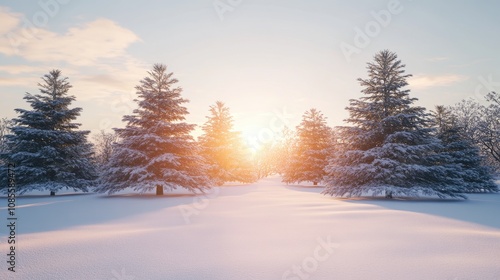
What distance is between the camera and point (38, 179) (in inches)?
844

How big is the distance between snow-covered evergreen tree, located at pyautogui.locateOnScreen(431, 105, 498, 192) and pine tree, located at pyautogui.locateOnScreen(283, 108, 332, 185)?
11.4 m

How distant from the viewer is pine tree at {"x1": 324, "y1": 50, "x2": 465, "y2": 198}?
16922mm

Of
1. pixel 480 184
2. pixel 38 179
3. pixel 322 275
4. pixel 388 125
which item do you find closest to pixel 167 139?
pixel 38 179

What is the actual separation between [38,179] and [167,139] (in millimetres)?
10836

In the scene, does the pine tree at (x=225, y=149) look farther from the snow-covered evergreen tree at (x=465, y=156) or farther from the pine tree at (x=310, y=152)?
the snow-covered evergreen tree at (x=465, y=156)

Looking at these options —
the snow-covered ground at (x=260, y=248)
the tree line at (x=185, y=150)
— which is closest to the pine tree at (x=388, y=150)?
the tree line at (x=185, y=150)

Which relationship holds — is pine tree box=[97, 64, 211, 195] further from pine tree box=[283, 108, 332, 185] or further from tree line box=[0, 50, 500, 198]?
pine tree box=[283, 108, 332, 185]

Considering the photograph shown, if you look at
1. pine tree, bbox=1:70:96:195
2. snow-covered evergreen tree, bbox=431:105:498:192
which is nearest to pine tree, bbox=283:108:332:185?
snow-covered evergreen tree, bbox=431:105:498:192

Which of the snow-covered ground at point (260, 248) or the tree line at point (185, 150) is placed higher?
the tree line at point (185, 150)

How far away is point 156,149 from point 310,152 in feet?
61.2

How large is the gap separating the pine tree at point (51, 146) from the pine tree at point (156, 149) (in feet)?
16.6

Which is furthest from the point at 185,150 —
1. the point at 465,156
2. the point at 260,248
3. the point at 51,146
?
the point at 465,156

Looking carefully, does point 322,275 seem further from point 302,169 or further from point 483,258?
point 302,169

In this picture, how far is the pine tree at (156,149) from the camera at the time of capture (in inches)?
749
